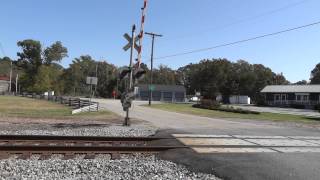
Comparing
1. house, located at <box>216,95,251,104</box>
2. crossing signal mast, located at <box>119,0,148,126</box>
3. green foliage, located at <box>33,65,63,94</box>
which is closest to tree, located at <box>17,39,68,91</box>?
green foliage, located at <box>33,65,63,94</box>

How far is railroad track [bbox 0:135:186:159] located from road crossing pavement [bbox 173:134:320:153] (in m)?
1.09

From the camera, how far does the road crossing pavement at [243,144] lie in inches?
501

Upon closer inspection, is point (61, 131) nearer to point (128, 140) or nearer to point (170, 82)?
point (128, 140)

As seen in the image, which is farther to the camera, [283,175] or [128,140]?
[128,140]

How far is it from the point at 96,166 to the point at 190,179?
89.6 inches

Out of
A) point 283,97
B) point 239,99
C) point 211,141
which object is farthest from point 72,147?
point 239,99

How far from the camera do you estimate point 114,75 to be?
135 meters

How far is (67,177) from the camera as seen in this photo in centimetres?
896

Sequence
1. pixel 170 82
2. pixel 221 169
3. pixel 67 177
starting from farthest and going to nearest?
pixel 170 82
pixel 221 169
pixel 67 177

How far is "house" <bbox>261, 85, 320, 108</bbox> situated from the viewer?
269 ft

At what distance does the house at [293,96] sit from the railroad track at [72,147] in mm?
70334

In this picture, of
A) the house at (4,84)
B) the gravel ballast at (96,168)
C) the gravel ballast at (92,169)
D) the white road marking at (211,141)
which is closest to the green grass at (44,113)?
the white road marking at (211,141)

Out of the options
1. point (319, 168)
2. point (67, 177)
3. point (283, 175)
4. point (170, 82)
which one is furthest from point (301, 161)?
point (170, 82)

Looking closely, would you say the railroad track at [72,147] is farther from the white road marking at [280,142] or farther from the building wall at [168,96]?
the building wall at [168,96]
